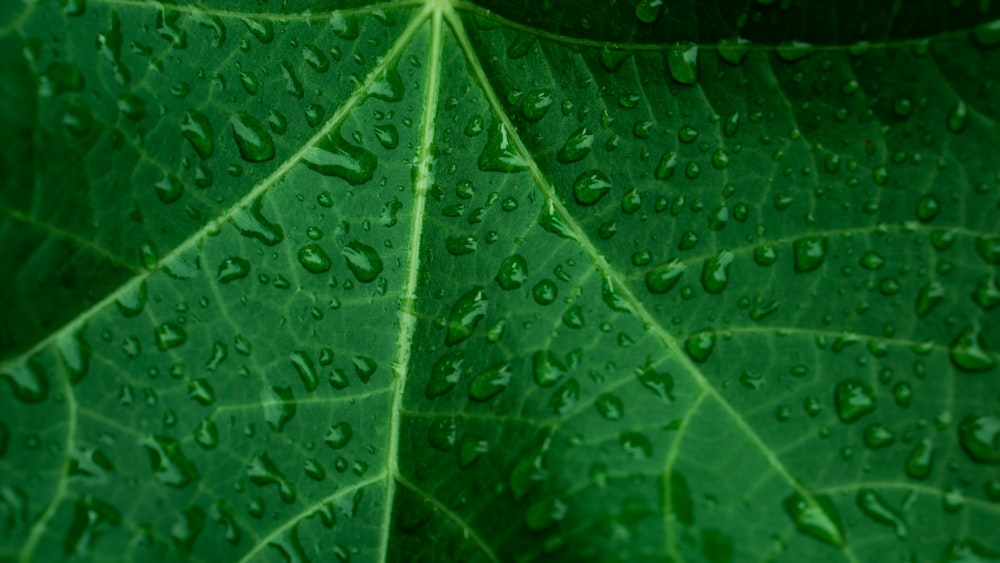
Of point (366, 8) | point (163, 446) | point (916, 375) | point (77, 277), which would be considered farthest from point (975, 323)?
point (77, 277)

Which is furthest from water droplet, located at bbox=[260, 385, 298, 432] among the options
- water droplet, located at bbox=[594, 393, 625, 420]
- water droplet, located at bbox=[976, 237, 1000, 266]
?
water droplet, located at bbox=[976, 237, 1000, 266]

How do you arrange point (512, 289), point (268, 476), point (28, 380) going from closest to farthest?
1. point (28, 380)
2. point (268, 476)
3. point (512, 289)

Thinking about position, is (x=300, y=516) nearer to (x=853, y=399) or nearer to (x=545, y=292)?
(x=545, y=292)

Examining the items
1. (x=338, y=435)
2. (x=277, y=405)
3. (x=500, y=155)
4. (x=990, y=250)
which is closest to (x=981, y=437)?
(x=990, y=250)

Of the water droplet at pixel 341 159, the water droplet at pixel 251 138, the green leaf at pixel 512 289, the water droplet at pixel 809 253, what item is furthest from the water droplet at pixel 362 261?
the water droplet at pixel 809 253

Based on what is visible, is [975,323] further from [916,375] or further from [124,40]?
[124,40]
